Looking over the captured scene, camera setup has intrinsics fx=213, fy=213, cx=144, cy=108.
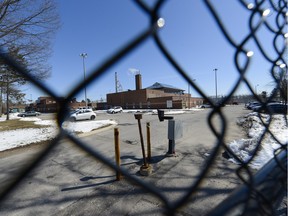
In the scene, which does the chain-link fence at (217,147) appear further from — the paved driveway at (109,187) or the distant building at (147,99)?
the distant building at (147,99)

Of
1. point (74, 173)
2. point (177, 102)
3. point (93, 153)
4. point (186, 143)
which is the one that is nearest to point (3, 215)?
point (74, 173)

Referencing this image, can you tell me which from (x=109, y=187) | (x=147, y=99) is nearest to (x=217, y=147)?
(x=109, y=187)

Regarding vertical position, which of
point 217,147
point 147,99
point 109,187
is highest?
point 147,99

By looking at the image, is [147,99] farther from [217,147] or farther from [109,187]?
[217,147]

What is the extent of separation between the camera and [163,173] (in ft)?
15.5

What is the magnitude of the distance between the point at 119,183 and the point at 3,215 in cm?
193

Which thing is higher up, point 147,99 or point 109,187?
point 147,99

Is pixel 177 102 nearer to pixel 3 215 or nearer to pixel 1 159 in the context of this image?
pixel 1 159

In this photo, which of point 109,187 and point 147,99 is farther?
point 147,99

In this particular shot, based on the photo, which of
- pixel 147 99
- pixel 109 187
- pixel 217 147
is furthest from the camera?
pixel 147 99

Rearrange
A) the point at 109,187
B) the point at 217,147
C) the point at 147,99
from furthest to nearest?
the point at 147,99
the point at 109,187
the point at 217,147

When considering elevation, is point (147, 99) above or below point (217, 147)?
above

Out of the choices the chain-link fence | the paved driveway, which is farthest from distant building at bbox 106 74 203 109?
the chain-link fence

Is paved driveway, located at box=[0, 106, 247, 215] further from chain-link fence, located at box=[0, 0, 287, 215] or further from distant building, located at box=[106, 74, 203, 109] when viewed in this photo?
distant building, located at box=[106, 74, 203, 109]
